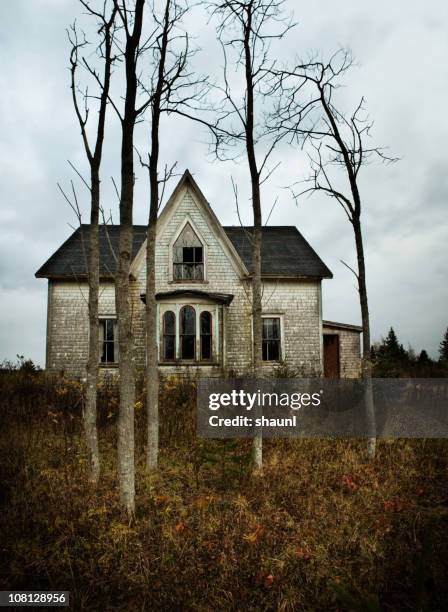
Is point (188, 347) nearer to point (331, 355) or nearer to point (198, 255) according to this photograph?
point (198, 255)

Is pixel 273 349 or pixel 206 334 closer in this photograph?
pixel 206 334

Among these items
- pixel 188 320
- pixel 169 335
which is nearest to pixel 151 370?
pixel 169 335

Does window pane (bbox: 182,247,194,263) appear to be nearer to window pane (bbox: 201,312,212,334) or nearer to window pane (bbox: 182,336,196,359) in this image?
window pane (bbox: 201,312,212,334)

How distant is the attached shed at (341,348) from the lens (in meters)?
21.2

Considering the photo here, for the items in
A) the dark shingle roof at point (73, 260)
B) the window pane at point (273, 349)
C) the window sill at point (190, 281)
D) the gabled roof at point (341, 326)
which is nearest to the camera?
the dark shingle roof at point (73, 260)

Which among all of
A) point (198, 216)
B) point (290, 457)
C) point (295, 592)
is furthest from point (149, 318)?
point (198, 216)

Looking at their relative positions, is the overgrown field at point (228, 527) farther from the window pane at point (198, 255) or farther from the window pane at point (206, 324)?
the window pane at point (198, 255)

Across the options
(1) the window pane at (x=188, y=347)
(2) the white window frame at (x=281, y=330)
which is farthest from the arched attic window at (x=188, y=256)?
(2) the white window frame at (x=281, y=330)

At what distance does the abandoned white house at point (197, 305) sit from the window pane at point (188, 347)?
4cm

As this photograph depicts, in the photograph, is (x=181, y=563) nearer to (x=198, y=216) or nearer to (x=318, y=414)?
(x=318, y=414)

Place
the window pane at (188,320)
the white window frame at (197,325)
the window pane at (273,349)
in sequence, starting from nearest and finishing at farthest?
the white window frame at (197,325)
the window pane at (188,320)
the window pane at (273,349)

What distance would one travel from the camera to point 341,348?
21.4m

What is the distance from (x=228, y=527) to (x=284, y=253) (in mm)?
14643

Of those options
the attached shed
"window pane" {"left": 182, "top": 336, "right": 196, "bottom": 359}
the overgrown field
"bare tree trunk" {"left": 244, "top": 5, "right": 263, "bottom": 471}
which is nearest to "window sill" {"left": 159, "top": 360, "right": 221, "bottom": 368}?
"window pane" {"left": 182, "top": 336, "right": 196, "bottom": 359}
